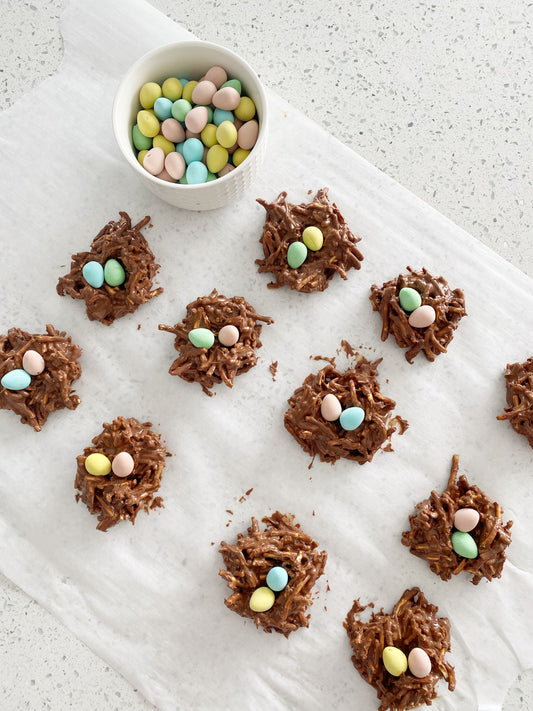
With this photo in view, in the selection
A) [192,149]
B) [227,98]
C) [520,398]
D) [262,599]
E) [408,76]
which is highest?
[408,76]

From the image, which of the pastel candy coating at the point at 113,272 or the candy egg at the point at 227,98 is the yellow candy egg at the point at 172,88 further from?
the pastel candy coating at the point at 113,272

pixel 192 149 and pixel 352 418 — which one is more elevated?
pixel 192 149

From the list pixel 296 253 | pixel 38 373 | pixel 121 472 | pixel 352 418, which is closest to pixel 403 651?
pixel 352 418

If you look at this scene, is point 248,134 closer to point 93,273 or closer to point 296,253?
point 296,253

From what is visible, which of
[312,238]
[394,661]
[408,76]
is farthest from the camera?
[408,76]

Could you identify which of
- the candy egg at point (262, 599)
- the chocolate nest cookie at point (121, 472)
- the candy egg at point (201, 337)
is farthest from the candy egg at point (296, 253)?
the candy egg at point (262, 599)
